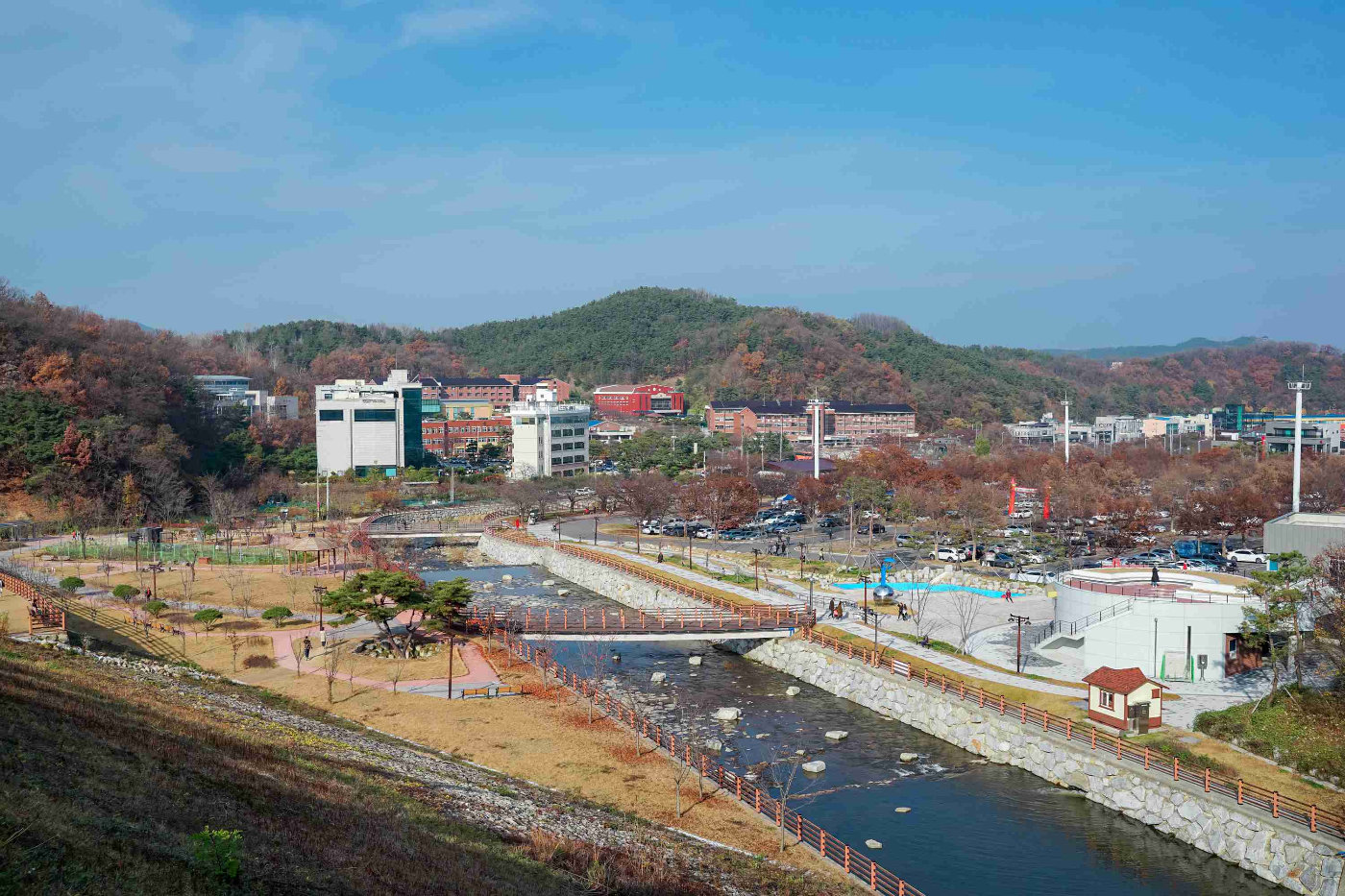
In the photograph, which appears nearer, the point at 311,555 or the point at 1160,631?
the point at 1160,631

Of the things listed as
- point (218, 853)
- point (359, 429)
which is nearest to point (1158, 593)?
point (218, 853)

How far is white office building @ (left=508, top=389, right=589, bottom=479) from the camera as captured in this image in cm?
8094

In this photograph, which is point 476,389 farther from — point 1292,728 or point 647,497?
point 1292,728

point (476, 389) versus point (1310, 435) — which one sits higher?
point (476, 389)

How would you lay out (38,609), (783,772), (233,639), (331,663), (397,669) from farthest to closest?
(233,639), (397,669), (38,609), (331,663), (783,772)

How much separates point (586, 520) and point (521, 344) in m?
114

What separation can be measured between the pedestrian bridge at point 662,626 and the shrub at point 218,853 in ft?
64.6

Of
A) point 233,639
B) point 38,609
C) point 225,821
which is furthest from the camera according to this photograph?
point 233,639

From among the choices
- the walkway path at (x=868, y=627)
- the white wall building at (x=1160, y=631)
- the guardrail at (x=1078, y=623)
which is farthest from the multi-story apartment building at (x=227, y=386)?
the white wall building at (x=1160, y=631)

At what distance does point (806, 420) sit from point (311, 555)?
75.9 metres

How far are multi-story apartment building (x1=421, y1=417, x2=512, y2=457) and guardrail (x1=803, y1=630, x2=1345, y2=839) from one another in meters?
77.1

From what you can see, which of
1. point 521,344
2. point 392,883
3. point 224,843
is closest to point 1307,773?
point 392,883

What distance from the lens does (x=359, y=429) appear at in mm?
80312

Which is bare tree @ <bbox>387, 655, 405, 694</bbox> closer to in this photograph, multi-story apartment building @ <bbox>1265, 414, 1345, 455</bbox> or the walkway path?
the walkway path
